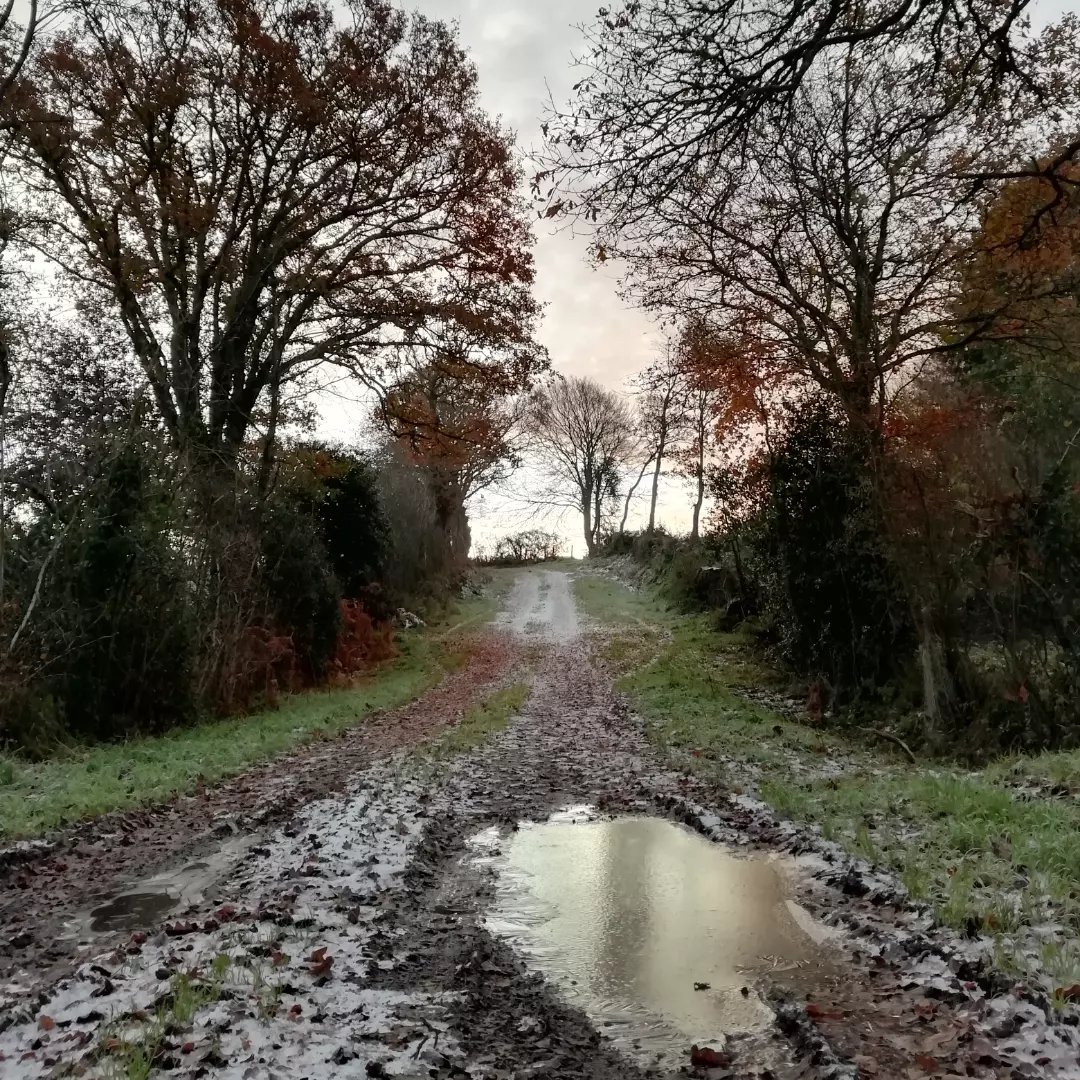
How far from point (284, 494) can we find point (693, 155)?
46.8 feet

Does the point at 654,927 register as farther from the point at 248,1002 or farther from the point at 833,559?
the point at 833,559

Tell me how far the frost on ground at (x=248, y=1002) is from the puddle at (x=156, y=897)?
31 centimetres

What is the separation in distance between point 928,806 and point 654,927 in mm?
3291

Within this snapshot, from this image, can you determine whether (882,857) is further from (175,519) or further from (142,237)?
(142,237)

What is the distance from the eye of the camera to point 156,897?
247 inches

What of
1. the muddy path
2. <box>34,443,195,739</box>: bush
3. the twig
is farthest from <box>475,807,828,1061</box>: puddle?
<box>34,443,195,739</box>: bush

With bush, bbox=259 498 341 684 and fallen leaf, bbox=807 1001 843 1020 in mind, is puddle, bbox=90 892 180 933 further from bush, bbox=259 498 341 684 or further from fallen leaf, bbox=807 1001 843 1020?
bush, bbox=259 498 341 684

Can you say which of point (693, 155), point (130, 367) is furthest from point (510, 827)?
point (130, 367)

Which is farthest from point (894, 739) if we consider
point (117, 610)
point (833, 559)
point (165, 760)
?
point (117, 610)

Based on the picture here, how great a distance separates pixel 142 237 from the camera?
17.2 meters

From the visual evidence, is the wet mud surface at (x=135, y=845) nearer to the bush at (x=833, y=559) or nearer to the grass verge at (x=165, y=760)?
the grass verge at (x=165, y=760)

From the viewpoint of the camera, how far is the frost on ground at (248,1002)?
3.89 meters

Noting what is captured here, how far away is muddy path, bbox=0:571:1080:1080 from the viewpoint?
3.96m

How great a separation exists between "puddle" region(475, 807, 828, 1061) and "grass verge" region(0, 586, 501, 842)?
4162mm
